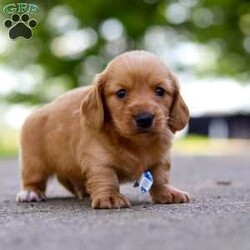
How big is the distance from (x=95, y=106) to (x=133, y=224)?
112cm

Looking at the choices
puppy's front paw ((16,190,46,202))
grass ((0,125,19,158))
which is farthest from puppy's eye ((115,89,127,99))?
grass ((0,125,19,158))

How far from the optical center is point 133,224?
2.98 meters

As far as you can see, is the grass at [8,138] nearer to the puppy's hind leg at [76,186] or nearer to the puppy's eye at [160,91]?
the puppy's hind leg at [76,186]

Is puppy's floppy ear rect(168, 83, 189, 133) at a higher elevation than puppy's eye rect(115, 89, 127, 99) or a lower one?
lower

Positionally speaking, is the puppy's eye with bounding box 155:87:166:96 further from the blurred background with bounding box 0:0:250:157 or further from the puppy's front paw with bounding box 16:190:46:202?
the blurred background with bounding box 0:0:250:157

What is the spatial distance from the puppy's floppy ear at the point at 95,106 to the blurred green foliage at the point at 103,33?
41.6 feet

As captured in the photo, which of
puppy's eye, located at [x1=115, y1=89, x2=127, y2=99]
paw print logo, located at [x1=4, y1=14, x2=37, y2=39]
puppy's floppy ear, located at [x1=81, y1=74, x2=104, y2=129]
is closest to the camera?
puppy's eye, located at [x1=115, y1=89, x2=127, y2=99]

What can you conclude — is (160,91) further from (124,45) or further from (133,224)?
(124,45)

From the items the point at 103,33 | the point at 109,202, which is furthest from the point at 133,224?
the point at 103,33

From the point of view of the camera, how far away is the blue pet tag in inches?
154

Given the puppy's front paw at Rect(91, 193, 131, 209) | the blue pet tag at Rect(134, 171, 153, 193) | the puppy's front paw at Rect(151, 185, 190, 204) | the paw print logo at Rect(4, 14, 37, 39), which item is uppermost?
the paw print logo at Rect(4, 14, 37, 39)

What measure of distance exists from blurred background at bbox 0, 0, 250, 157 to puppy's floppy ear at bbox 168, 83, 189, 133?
487 inches

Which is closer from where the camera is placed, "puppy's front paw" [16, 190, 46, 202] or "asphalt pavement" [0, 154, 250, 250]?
"asphalt pavement" [0, 154, 250, 250]

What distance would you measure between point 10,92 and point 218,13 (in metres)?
5.75
